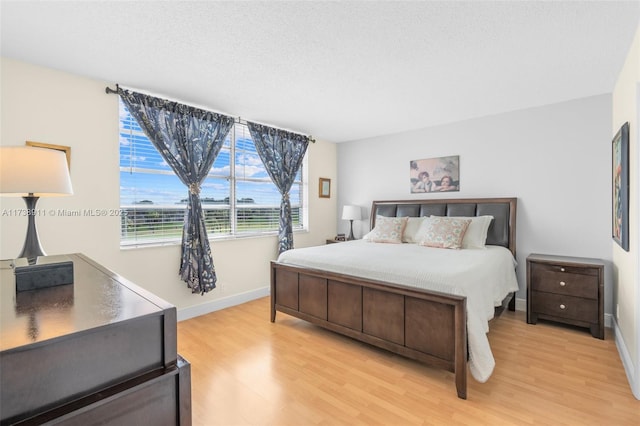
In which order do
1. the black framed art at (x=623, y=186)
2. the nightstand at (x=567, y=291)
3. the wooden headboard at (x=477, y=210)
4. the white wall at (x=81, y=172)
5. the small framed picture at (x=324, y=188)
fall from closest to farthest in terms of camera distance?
the black framed art at (x=623, y=186), the white wall at (x=81, y=172), the nightstand at (x=567, y=291), the wooden headboard at (x=477, y=210), the small framed picture at (x=324, y=188)

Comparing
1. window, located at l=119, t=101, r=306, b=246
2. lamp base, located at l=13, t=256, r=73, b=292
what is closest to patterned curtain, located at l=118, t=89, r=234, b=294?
window, located at l=119, t=101, r=306, b=246

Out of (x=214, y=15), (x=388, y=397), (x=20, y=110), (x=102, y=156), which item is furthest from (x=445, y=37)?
(x=20, y=110)

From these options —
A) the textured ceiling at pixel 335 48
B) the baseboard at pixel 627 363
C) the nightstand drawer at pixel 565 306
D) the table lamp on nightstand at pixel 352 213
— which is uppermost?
the textured ceiling at pixel 335 48

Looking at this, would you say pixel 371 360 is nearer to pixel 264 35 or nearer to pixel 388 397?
pixel 388 397

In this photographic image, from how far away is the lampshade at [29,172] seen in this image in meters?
1.54

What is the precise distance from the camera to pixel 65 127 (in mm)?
2740

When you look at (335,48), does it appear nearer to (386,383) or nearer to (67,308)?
(67,308)

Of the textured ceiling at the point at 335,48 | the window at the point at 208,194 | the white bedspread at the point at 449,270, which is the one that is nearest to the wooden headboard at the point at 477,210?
the white bedspread at the point at 449,270

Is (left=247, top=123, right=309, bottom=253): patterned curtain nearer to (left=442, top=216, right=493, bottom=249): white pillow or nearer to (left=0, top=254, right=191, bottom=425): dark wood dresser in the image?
(left=442, top=216, right=493, bottom=249): white pillow

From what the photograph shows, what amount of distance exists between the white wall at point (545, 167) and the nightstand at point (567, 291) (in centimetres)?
33

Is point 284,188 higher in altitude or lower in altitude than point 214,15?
lower

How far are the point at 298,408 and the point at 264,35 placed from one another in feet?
8.16

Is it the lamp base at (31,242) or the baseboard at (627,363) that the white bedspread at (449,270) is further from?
the lamp base at (31,242)

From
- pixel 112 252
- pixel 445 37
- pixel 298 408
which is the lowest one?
pixel 298 408
